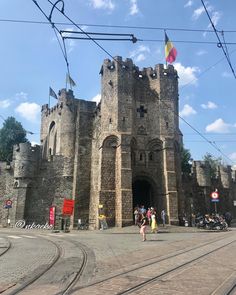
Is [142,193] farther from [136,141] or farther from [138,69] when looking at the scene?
[138,69]

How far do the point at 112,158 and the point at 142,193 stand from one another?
430 cm

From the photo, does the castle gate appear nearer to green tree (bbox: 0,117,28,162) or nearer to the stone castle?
the stone castle

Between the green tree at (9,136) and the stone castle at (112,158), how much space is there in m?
9.05

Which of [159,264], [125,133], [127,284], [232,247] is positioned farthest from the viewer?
[125,133]

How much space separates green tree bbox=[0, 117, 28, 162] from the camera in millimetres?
40466

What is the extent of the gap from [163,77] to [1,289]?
970 inches

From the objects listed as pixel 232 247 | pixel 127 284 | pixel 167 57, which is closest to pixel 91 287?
pixel 127 284

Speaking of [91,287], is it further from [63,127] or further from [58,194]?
[63,127]

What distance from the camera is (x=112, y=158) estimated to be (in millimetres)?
26609

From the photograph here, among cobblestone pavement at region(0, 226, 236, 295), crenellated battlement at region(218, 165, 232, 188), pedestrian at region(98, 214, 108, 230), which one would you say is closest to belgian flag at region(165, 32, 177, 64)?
pedestrian at region(98, 214, 108, 230)

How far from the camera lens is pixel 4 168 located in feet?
104

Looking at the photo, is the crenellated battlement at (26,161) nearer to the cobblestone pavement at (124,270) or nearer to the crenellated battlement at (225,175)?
the cobblestone pavement at (124,270)

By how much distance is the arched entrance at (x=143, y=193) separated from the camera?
27594 millimetres

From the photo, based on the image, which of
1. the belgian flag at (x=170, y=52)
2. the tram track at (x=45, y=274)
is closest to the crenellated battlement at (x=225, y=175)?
the belgian flag at (x=170, y=52)
